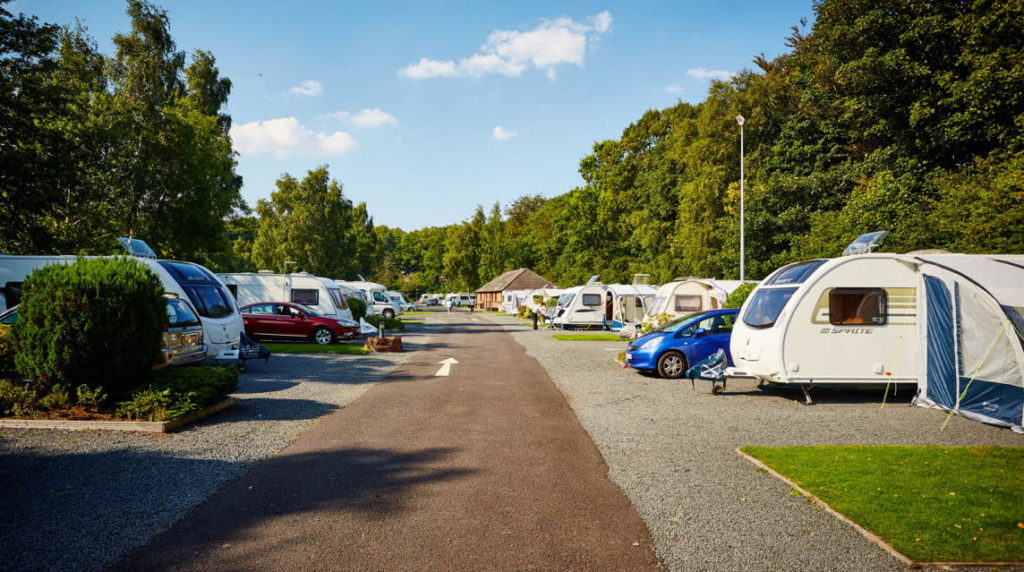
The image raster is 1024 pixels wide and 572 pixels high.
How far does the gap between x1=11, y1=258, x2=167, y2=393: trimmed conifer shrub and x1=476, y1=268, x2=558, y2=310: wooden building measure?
50.0 meters

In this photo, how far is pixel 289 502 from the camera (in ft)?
15.6

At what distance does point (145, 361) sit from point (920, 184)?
29233 millimetres

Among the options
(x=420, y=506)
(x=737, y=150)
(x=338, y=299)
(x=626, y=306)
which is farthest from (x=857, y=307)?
(x=737, y=150)

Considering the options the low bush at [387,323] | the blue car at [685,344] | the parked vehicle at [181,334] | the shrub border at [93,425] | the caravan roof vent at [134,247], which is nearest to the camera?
the shrub border at [93,425]

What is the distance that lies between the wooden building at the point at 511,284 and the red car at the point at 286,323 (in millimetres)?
38727

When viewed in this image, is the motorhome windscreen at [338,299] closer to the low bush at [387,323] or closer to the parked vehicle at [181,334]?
the low bush at [387,323]

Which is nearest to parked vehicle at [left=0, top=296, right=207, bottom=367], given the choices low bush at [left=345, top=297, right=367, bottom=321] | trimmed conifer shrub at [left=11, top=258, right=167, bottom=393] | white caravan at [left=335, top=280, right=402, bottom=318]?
trimmed conifer shrub at [left=11, top=258, right=167, bottom=393]

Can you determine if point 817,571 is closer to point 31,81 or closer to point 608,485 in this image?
point 608,485

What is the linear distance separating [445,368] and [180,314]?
5.86 m

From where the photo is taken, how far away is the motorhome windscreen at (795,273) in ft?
32.9

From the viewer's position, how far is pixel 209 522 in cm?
431

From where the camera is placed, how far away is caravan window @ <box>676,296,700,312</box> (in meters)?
22.0

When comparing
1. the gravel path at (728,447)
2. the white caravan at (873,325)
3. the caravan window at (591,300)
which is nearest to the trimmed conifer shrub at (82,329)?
the gravel path at (728,447)

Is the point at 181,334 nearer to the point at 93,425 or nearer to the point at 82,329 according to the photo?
the point at 82,329
